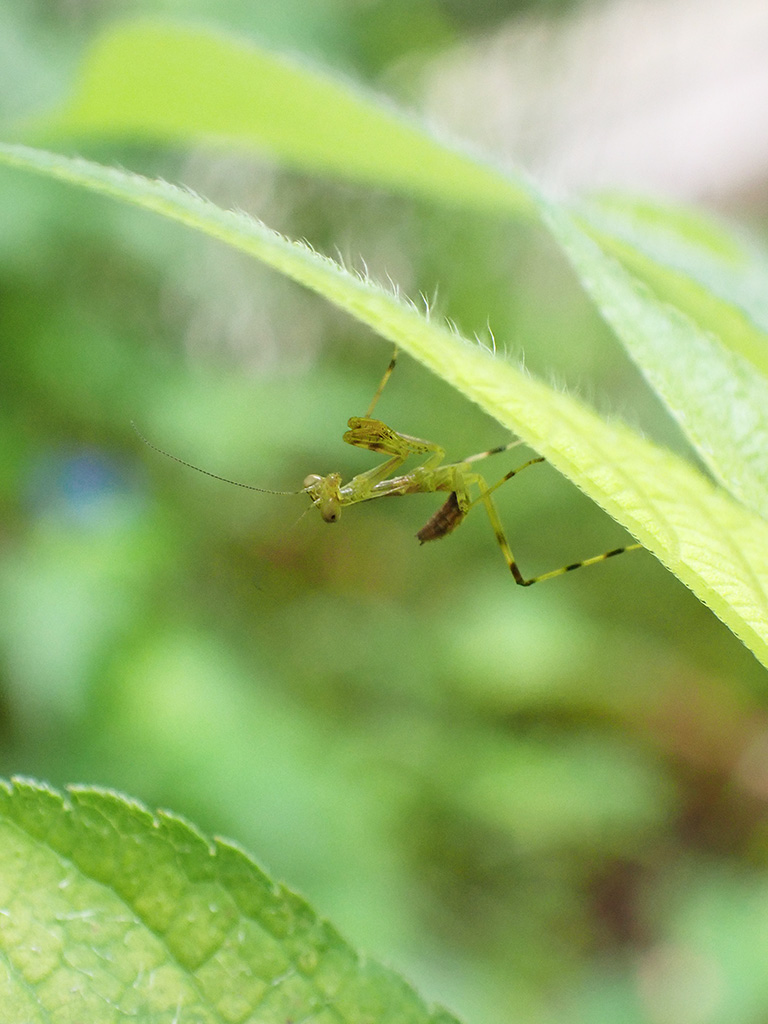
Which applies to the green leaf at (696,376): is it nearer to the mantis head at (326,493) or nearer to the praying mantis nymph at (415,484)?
the praying mantis nymph at (415,484)

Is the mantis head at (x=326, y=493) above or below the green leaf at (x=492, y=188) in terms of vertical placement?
below

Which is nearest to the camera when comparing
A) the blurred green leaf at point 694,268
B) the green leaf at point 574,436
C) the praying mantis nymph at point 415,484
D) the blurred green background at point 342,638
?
the green leaf at point 574,436

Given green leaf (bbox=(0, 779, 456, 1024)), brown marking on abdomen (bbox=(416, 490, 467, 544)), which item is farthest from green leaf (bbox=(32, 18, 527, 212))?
green leaf (bbox=(0, 779, 456, 1024))

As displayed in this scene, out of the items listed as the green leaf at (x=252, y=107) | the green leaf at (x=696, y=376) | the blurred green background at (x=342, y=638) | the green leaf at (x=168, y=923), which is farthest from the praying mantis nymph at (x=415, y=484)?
the blurred green background at (x=342, y=638)

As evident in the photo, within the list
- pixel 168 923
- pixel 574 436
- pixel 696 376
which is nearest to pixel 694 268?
pixel 696 376

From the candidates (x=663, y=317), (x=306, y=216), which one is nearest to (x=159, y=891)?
(x=663, y=317)

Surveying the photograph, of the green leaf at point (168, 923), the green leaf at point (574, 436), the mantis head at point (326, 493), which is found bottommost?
the green leaf at point (168, 923)

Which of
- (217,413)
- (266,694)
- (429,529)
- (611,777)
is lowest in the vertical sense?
(266,694)

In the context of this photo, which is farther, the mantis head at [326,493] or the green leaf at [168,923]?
the mantis head at [326,493]

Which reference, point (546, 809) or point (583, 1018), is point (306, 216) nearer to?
point (546, 809)
